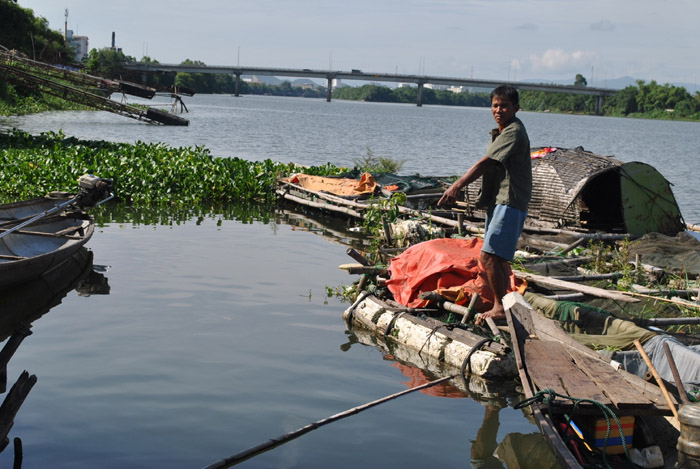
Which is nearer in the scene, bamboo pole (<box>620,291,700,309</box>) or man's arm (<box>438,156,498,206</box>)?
man's arm (<box>438,156,498,206</box>)

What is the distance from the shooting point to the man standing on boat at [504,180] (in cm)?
626

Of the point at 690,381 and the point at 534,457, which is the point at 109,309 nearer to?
the point at 534,457

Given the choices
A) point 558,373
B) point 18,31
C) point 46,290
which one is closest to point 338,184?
point 46,290

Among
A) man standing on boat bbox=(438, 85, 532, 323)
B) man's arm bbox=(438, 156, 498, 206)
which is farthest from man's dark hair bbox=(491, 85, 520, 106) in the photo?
man's arm bbox=(438, 156, 498, 206)

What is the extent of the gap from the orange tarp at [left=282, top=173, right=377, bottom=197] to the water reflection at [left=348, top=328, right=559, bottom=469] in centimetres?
711

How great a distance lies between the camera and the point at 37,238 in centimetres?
973

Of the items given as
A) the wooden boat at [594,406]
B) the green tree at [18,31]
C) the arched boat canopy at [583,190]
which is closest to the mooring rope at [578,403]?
the wooden boat at [594,406]

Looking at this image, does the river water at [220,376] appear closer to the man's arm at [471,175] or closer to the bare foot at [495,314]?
the bare foot at [495,314]

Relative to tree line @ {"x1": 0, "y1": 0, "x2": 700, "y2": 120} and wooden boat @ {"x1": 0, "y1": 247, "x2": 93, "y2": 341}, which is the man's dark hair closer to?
wooden boat @ {"x1": 0, "y1": 247, "x2": 93, "y2": 341}

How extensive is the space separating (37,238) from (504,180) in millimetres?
6543

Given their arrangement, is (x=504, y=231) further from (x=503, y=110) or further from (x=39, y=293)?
(x=39, y=293)

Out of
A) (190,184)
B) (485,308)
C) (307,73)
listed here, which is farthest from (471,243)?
(307,73)

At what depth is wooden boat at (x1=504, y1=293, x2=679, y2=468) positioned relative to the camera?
4.49 meters

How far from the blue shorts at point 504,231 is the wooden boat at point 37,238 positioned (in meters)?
4.95
